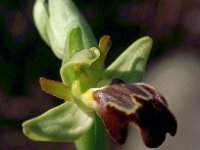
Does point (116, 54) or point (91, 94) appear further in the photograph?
point (116, 54)

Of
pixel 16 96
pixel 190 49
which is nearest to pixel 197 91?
pixel 190 49

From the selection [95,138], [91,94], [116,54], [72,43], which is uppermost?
[72,43]

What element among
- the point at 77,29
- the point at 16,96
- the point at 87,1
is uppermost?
the point at 77,29

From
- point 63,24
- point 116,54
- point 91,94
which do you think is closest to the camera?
point 91,94

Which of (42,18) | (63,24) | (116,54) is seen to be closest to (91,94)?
(63,24)

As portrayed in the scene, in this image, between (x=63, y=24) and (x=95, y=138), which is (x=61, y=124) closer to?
(x=95, y=138)

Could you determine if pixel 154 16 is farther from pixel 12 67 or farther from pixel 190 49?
pixel 12 67

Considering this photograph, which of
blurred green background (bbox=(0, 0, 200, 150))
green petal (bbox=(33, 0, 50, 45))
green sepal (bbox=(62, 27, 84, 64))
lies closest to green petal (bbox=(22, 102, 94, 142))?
green sepal (bbox=(62, 27, 84, 64))
